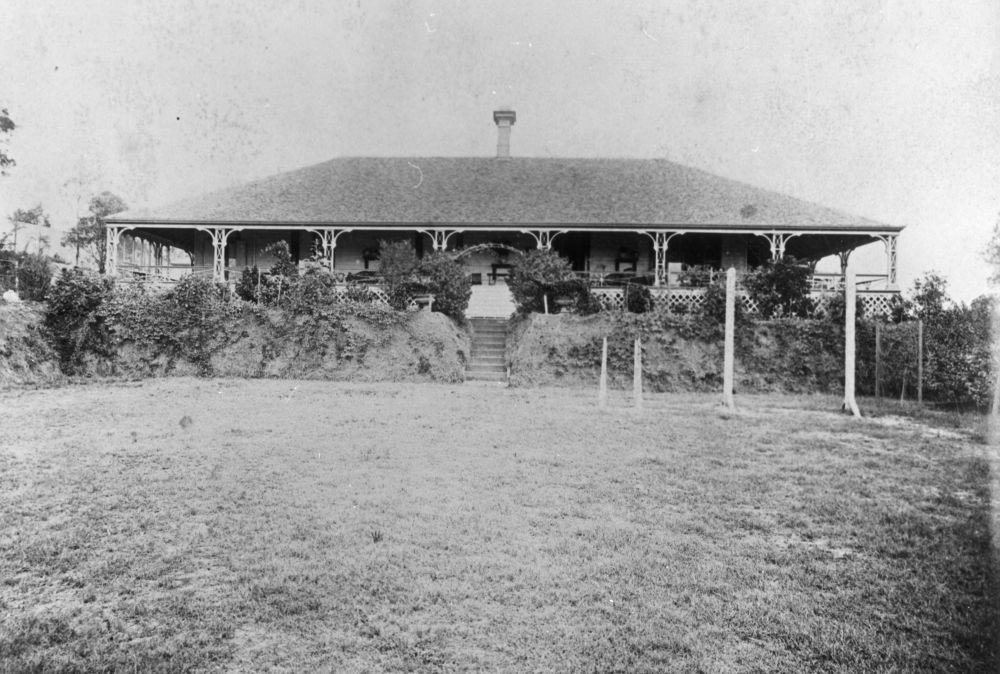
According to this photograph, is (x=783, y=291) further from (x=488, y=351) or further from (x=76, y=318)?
(x=76, y=318)

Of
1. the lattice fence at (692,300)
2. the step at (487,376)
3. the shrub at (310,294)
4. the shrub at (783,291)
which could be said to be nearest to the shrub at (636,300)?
the lattice fence at (692,300)

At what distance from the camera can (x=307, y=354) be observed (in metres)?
12.9

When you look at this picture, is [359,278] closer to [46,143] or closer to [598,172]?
[598,172]

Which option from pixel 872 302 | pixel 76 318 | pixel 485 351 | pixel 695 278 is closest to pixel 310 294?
pixel 485 351

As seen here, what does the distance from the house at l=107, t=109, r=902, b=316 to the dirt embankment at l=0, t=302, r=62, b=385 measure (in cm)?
842

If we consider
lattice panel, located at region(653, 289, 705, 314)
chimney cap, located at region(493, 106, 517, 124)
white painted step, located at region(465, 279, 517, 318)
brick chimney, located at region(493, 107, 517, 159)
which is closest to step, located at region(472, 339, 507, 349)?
lattice panel, located at region(653, 289, 705, 314)

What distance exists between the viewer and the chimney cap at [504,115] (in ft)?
84.5

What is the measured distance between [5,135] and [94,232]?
3223 cm

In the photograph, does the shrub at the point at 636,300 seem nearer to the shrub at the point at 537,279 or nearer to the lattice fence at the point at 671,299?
the lattice fence at the point at 671,299

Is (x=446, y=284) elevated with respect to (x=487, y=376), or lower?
elevated

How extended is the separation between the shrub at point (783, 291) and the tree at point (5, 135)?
46.6 feet

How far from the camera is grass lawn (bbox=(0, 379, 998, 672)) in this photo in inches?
127

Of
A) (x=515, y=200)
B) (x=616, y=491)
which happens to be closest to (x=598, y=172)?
(x=515, y=200)

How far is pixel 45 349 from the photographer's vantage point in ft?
36.2
